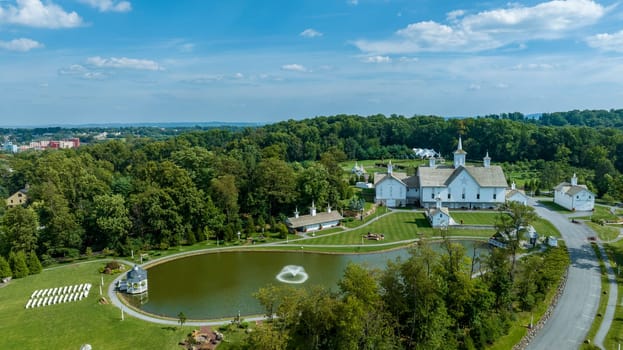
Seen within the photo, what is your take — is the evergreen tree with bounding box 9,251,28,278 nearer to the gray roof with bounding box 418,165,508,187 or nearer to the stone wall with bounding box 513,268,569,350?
the stone wall with bounding box 513,268,569,350

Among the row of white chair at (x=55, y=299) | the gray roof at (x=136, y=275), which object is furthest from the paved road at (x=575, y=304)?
the row of white chair at (x=55, y=299)

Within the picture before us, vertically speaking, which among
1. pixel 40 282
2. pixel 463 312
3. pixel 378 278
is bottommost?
pixel 40 282

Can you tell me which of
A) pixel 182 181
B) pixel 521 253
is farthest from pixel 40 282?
pixel 521 253

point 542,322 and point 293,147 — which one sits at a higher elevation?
point 293,147

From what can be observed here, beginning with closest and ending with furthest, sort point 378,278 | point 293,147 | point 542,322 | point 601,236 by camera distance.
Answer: point 378,278
point 542,322
point 601,236
point 293,147

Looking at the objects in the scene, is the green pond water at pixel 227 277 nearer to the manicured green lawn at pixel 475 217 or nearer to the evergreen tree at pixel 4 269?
the manicured green lawn at pixel 475 217

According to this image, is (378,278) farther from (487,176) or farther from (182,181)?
(487,176)
